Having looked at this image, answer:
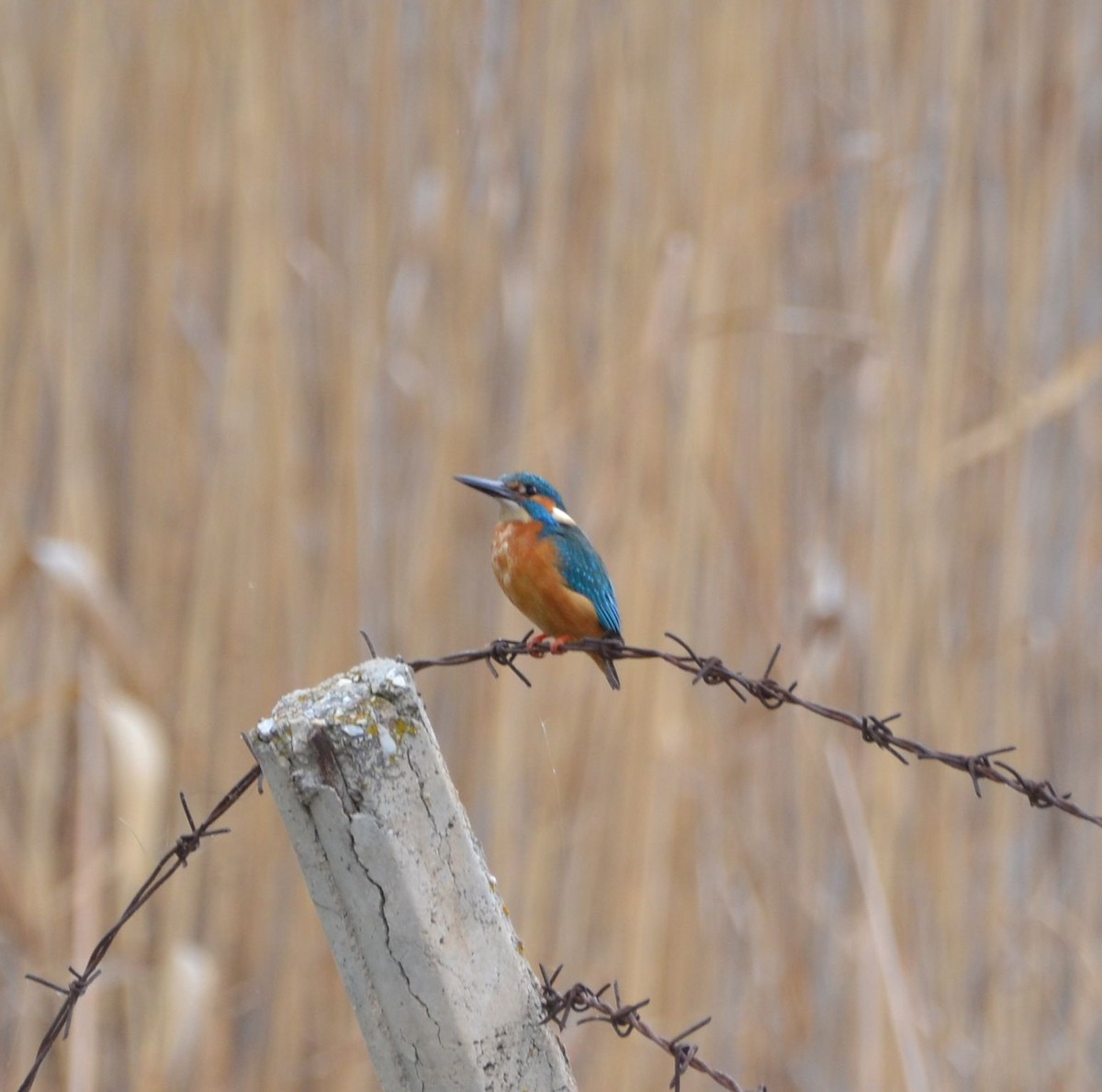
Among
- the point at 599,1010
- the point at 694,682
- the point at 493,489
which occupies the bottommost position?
the point at 599,1010

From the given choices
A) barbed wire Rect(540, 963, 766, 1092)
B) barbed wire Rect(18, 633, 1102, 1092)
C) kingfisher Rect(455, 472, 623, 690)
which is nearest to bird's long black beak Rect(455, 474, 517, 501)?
kingfisher Rect(455, 472, 623, 690)

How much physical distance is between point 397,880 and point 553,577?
2.60 feet

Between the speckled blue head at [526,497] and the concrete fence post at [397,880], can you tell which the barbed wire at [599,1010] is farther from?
the speckled blue head at [526,497]

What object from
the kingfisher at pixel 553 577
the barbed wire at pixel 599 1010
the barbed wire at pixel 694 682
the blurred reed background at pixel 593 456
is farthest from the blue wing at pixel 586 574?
the barbed wire at pixel 599 1010

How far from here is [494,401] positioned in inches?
96.5

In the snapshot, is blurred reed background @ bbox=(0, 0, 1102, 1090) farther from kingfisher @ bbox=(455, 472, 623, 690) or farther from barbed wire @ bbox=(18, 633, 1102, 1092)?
barbed wire @ bbox=(18, 633, 1102, 1092)

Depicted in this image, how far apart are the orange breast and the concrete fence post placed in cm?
72

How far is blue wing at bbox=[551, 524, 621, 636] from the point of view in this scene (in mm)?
1739

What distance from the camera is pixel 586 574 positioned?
1.76m

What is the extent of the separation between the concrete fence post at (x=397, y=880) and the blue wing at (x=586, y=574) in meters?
0.73

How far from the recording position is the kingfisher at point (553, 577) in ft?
5.67

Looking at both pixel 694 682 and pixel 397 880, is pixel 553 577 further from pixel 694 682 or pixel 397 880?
pixel 397 880

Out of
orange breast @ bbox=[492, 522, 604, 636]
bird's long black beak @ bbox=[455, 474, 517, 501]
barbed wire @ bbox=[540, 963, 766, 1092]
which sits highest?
bird's long black beak @ bbox=[455, 474, 517, 501]

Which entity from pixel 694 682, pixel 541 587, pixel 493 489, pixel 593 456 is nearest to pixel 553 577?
pixel 541 587
